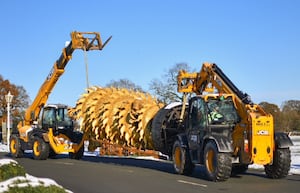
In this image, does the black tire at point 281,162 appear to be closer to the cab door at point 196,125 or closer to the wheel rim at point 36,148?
the cab door at point 196,125

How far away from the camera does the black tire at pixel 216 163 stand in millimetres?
16094

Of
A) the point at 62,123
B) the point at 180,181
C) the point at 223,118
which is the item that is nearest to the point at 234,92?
the point at 223,118

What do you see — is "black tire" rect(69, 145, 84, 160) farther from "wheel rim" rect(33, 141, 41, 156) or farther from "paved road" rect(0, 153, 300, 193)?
"paved road" rect(0, 153, 300, 193)

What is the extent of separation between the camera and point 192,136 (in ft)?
60.6

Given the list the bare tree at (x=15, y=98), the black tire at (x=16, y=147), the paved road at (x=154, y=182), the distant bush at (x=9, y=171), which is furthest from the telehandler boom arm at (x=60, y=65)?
the bare tree at (x=15, y=98)

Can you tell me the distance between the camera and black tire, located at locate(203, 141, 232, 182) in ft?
52.8

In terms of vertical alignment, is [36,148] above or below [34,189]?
above

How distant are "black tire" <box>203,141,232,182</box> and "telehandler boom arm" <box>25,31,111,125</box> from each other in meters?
11.9

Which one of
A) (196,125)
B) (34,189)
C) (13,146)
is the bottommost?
(34,189)

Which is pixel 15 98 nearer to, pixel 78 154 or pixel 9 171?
pixel 78 154

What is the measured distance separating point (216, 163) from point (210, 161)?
575 mm

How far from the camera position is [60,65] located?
29.2 m

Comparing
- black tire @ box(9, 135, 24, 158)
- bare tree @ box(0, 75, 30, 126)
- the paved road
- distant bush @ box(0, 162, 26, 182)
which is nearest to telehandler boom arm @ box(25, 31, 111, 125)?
black tire @ box(9, 135, 24, 158)

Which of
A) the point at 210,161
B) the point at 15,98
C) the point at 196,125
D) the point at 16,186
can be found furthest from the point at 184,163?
the point at 15,98
